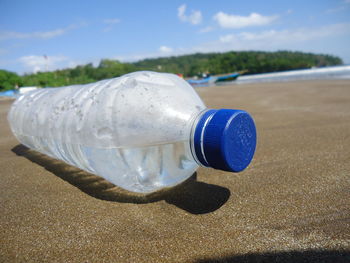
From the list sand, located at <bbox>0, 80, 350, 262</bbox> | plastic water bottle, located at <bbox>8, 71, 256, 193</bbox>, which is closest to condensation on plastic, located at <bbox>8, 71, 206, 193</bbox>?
plastic water bottle, located at <bbox>8, 71, 256, 193</bbox>

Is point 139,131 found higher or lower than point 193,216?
higher

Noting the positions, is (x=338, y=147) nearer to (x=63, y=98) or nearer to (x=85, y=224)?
(x=85, y=224)

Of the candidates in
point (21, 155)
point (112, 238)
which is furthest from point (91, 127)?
point (21, 155)

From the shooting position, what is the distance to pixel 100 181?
1430mm

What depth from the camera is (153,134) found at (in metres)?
1.03

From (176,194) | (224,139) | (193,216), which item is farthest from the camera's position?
(176,194)

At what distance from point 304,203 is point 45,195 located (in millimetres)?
1311

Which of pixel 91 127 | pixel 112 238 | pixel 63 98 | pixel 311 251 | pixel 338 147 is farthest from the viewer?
pixel 338 147

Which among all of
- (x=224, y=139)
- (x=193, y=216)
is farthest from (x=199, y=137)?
(x=193, y=216)

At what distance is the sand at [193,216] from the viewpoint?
2.62 ft

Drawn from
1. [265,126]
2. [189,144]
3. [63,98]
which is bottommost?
[265,126]

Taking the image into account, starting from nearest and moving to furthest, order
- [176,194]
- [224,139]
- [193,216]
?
1. [224,139]
2. [193,216]
3. [176,194]

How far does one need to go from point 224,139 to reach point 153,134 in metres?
0.32

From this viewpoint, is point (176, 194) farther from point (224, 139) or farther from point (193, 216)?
point (224, 139)
